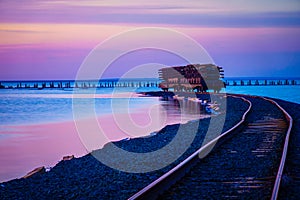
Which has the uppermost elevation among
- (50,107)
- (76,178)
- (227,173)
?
(227,173)

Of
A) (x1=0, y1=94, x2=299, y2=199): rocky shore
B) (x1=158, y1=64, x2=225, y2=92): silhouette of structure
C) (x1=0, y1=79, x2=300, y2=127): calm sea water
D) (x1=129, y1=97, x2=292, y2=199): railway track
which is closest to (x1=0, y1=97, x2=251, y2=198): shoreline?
(x1=0, y1=94, x2=299, y2=199): rocky shore

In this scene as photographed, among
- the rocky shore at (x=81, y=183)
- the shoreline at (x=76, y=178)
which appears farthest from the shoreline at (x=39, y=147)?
the rocky shore at (x=81, y=183)

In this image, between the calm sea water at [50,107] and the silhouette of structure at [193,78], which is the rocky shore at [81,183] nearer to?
the calm sea water at [50,107]

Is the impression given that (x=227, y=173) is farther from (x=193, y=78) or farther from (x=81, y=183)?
(x=193, y=78)

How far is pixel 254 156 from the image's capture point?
11578mm

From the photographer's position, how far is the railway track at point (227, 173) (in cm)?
773

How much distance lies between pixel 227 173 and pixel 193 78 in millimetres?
70877

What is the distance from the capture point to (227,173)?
9.49 meters

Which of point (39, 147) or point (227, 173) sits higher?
point (227, 173)

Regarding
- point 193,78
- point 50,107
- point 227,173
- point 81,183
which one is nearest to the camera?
point 227,173

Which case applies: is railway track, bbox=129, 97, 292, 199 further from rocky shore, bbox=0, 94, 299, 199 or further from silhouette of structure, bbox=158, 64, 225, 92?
silhouette of structure, bbox=158, 64, 225, 92

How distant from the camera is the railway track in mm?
7730

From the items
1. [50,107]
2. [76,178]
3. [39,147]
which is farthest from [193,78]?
[76,178]

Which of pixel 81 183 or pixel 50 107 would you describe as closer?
pixel 81 183
